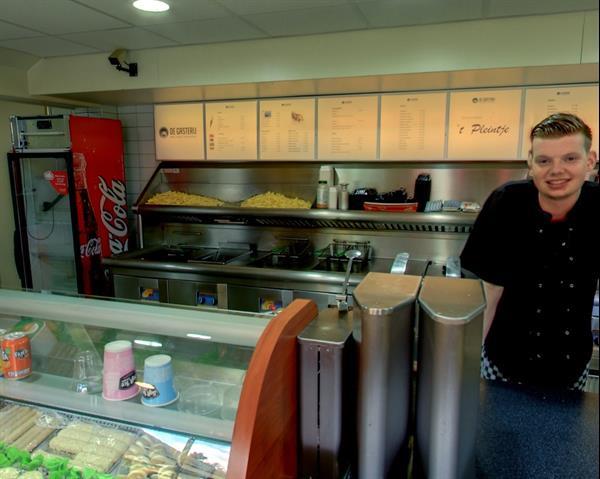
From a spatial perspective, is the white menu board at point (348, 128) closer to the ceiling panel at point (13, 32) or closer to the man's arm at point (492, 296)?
the man's arm at point (492, 296)

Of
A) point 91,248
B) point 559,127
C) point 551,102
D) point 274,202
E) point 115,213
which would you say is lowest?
point 91,248

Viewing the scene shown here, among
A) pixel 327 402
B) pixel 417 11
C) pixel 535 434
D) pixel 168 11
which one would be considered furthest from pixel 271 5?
pixel 535 434

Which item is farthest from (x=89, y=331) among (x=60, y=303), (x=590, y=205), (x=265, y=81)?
(x=265, y=81)

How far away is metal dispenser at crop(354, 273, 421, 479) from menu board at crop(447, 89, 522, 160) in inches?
92.1

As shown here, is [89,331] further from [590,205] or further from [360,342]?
[590,205]

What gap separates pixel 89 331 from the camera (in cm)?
148

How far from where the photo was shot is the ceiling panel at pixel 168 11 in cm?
231

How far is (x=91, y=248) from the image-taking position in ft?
12.3

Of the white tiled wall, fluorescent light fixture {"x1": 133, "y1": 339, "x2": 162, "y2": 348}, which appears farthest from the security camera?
fluorescent light fixture {"x1": 133, "y1": 339, "x2": 162, "y2": 348}

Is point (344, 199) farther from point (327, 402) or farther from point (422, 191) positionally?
point (327, 402)

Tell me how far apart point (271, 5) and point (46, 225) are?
284cm

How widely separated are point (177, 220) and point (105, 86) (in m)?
1.26

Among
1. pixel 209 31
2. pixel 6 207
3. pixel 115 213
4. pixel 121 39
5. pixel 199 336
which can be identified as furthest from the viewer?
pixel 115 213

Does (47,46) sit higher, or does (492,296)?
(47,46)
